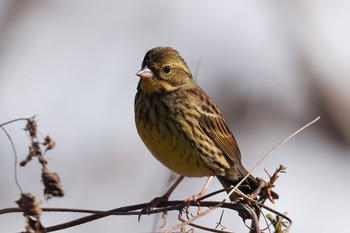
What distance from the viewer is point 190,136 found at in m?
4.98

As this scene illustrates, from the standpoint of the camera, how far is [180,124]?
16.3 feet

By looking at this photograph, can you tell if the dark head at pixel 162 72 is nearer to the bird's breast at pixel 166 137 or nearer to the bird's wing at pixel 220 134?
the bird's breast at pixel 166 137

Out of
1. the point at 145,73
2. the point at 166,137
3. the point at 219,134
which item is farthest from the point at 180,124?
the point at 219,134

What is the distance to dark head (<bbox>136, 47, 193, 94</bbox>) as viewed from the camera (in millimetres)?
5102

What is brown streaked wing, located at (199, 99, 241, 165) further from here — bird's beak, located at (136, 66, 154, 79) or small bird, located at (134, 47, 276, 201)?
bird's beak, located at (136, 66, 154, 79)

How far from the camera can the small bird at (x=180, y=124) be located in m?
4.83

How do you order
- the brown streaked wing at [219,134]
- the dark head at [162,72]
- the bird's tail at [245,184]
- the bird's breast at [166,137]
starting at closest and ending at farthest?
1. the bird's tail at [245,184]
2. the bird's breast at [166,137]
3. the dark head at [162,72]
4. the brown streaked wing at [219,134]

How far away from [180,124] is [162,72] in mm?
361

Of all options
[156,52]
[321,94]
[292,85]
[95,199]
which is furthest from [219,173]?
[292,85]

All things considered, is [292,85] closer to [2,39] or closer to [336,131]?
[336,131]

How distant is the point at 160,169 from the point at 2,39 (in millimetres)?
1699

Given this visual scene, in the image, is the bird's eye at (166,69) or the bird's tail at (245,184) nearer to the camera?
the bird's tail at (245,184)

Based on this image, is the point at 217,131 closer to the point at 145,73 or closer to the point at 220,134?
the point at 220,134

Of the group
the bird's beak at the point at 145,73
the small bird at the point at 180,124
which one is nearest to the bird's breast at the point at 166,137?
the small bird at the point at 180,124
